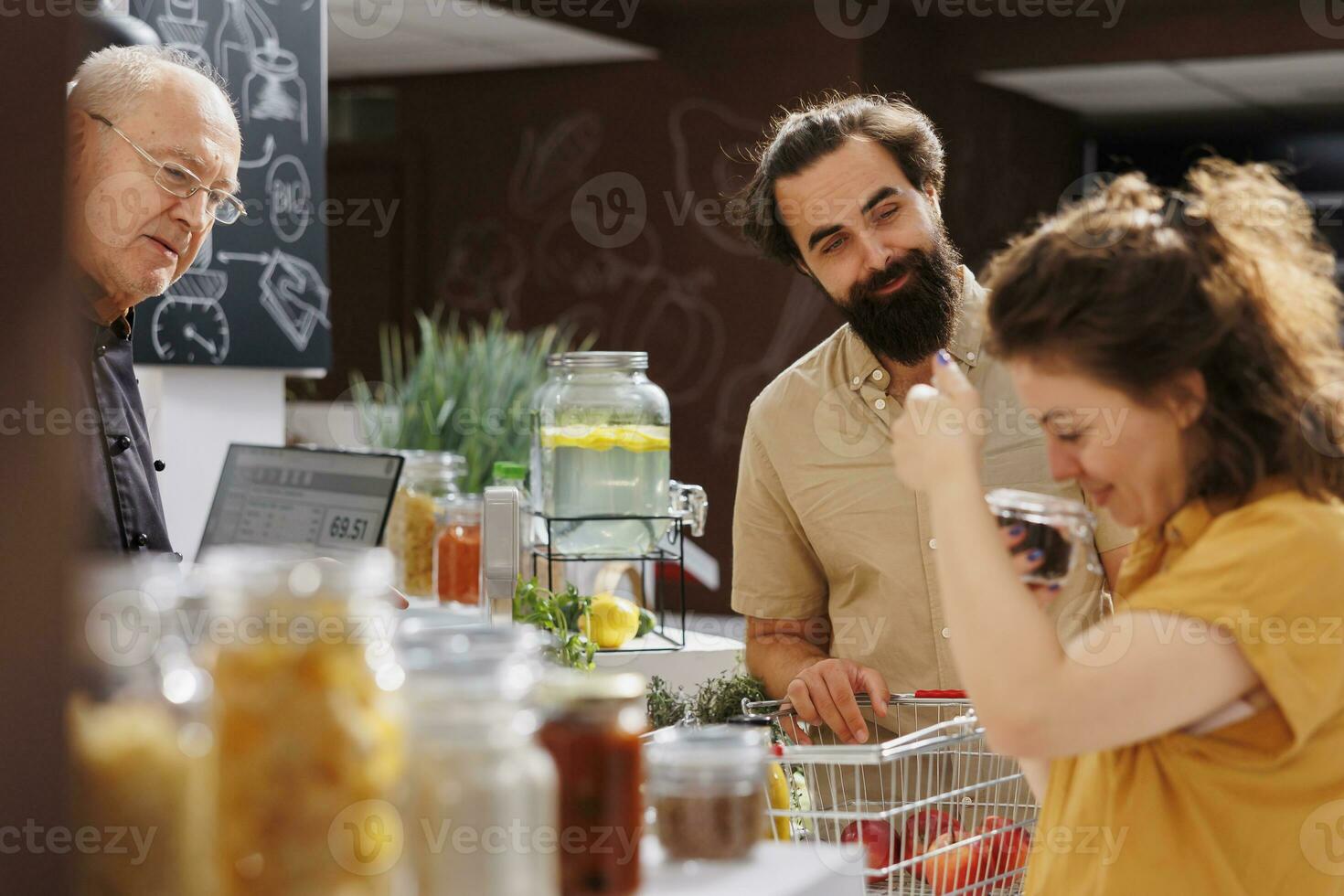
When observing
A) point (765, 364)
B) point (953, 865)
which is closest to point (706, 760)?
point (953, 865)

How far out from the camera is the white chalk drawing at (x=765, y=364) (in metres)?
5.74

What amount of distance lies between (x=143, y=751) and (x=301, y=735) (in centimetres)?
8

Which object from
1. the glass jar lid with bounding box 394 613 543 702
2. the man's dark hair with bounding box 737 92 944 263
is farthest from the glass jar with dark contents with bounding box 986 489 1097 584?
the man's dark hair with bounding box 737 92 944 263

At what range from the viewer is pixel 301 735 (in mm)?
729

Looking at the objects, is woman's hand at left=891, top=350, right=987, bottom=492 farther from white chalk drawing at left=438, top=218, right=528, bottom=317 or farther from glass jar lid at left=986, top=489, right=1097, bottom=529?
white chalk drawing at left=438, top=218, right=528, bottom=317

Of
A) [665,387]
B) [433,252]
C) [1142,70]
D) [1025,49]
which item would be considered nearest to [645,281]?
[665,387]

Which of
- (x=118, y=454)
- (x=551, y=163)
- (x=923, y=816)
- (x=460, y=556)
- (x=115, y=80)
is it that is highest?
(x=551, y=163)

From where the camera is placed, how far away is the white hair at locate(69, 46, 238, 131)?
1934 mm

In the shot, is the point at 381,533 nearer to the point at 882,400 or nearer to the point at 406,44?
the point at 882,400

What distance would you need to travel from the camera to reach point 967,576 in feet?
3.60

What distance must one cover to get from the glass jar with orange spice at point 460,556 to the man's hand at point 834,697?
1075mm

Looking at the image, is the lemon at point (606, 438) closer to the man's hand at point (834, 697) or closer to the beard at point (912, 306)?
the beard at point (912, 306)

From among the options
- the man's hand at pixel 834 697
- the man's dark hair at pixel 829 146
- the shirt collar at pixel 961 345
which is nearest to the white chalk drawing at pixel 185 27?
the man's dark hair at pixel 829 146

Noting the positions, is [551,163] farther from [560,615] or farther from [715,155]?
[560,615]
